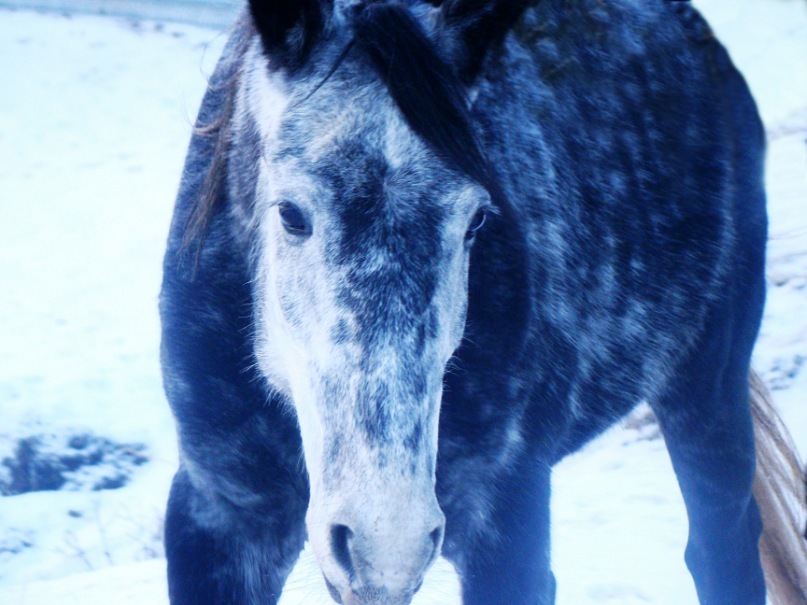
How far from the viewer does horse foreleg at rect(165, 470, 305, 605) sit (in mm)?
995

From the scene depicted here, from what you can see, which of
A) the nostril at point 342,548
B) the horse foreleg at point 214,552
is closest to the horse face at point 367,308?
the nostril at point 342,548

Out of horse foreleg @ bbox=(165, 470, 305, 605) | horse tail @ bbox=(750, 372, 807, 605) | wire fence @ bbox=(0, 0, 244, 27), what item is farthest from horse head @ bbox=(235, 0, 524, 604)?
wire fence @ bbox=(0, 0, 244, 27)

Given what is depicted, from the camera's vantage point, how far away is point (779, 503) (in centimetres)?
155

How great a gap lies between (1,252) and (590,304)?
1638 millimetres

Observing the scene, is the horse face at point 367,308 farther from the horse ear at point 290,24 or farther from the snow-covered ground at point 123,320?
the snow-covered ground at point 123,320

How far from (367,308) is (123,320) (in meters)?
1.57

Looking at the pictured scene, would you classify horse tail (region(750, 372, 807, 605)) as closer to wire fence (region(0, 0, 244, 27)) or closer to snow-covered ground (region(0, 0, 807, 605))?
snow-covered ground (region(0, 0, 807, 605))

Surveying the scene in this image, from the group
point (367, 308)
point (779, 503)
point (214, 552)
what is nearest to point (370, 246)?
point (367, 308)

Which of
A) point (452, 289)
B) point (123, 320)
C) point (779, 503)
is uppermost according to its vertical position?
point (452, 289)

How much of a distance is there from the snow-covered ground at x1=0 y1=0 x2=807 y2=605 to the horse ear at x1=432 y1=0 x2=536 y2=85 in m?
0.62

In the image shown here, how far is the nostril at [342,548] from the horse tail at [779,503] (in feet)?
3.63

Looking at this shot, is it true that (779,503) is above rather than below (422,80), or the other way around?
below

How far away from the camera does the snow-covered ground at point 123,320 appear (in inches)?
64.5

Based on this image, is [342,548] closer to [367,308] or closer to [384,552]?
[384,552]
